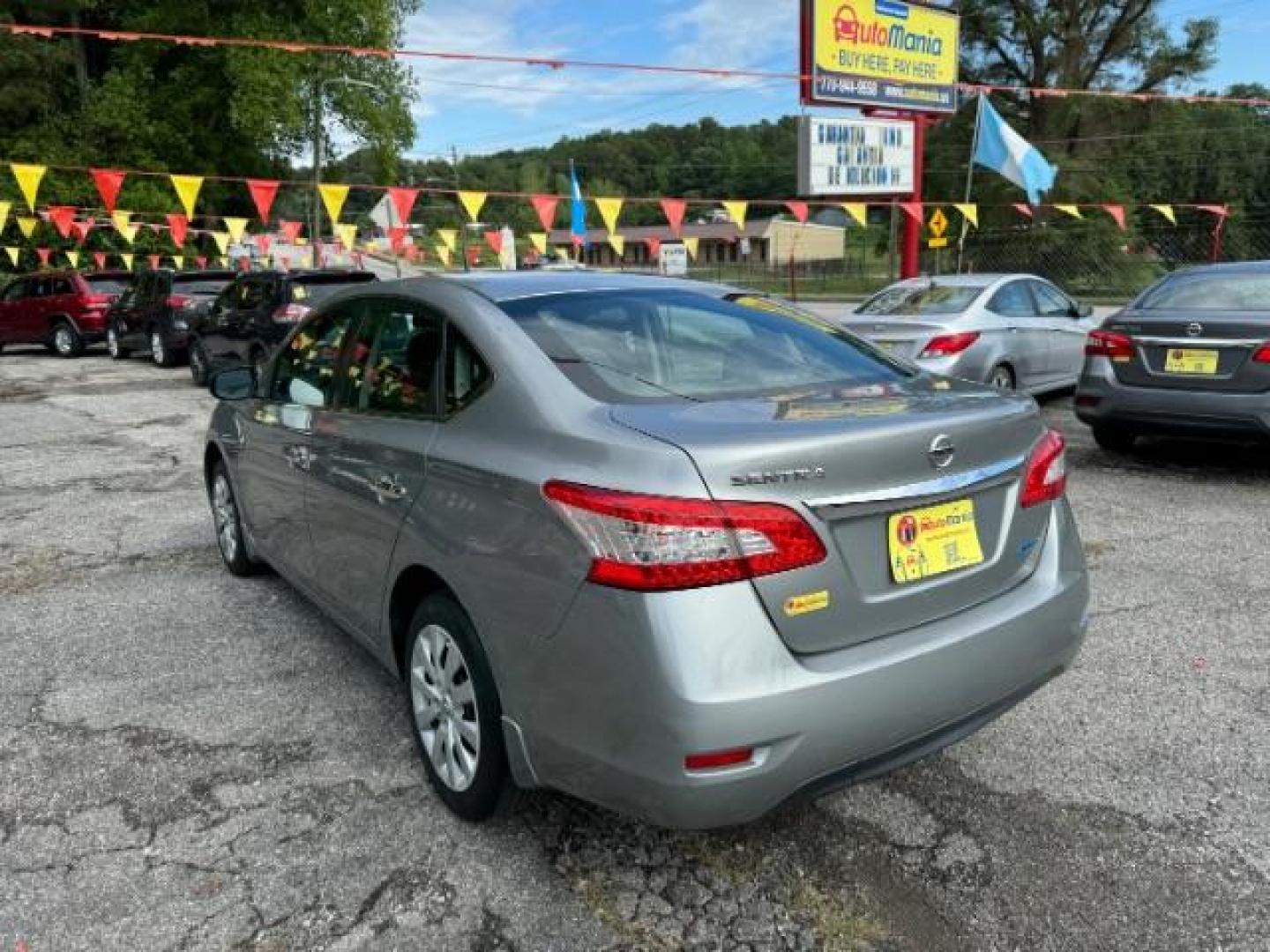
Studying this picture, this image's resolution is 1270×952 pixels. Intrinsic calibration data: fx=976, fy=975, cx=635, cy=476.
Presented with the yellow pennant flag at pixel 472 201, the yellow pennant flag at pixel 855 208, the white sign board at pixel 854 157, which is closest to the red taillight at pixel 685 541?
the yellow pennant flag at pixel 472 201

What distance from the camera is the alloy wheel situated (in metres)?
2.65

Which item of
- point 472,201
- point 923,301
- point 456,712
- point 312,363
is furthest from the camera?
point 472,201

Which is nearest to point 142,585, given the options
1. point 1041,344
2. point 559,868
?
point 559,868

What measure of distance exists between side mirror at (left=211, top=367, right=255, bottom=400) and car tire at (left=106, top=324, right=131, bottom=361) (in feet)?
49.3

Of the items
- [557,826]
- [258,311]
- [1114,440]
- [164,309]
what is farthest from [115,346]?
[557,826]

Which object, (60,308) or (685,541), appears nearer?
(685,541)

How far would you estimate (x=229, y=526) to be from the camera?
4.98m

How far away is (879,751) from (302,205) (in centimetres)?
4673

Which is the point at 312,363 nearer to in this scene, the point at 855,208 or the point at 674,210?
the point at 674,210

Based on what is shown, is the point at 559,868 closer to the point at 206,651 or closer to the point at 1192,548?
the point at 206,651

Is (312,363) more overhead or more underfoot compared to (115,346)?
more overhead

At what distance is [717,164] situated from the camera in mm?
76250

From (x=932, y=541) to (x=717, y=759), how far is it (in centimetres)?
76

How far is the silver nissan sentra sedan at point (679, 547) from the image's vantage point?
6.83 feet
